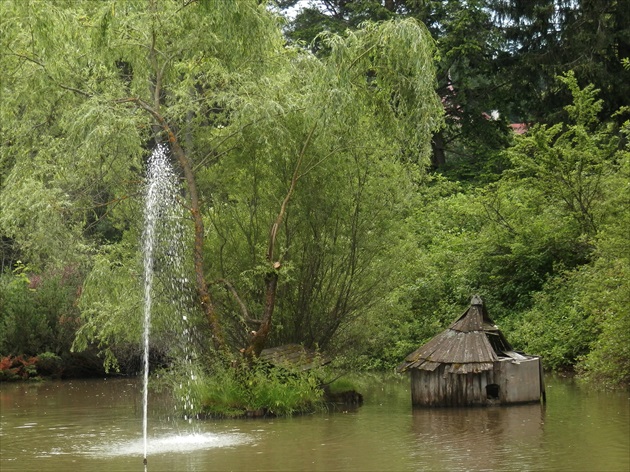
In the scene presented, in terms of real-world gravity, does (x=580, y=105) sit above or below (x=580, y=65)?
below

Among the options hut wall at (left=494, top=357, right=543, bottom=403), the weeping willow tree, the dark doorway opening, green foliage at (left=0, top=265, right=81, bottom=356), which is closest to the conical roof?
hut wall at (left=494, top=357, right=543, bottom=403)

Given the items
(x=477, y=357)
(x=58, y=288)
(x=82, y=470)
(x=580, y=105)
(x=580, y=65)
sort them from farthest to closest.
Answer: (x=580, y=65), (x=58, y=288), (x=580, y=105), (x=477, y=357), (x=82, y=470)

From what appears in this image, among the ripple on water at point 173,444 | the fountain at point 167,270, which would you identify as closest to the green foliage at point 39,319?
the fountain at point 167,270

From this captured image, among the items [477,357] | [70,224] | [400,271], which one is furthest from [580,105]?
[70,224]

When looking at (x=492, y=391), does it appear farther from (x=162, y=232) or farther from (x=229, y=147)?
(x=162, y=232)

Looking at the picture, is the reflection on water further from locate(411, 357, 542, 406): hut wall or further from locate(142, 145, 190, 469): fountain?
locate(142, 145, 190, 469): fountain

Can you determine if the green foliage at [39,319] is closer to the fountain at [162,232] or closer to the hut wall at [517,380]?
the fountain at [162,232]

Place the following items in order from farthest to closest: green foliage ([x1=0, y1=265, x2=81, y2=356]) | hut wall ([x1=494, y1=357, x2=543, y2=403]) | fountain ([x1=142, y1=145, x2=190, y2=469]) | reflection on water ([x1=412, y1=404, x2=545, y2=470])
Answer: green foliage ([x1=0, y1=265, x2=81, y2=356]) → fountain ([x1=142, y1=145, x2=190, y2=469]) → hut wall ([x1=494, y1=357, x2=543, y2=403]) → reflection on water ([x1=412, y1=404, x2=545, y2=470])

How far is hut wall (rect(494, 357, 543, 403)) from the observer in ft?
58.0

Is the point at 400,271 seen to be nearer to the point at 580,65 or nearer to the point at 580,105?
the point at 580,105

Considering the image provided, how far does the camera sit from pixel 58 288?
2778 cm

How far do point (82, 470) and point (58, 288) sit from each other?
15.8 m

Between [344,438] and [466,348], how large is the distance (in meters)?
3.77

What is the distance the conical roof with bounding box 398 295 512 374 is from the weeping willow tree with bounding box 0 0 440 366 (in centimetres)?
187
